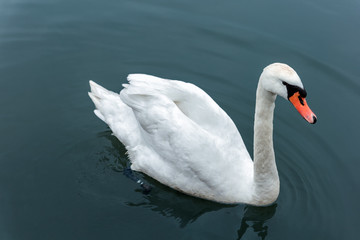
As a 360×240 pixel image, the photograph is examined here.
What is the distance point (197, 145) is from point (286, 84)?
59.1 inches

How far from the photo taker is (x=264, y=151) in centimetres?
656

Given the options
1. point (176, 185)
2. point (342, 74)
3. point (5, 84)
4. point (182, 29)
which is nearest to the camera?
point (176, 185)

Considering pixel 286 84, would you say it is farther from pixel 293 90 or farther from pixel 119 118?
pixel 119 118

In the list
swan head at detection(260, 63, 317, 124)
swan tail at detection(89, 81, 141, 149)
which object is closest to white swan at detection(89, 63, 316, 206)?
swan tail at detection(89, 81, 141, 149)

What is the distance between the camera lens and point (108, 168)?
301 inches

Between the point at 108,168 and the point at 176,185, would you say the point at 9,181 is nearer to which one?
the point at 108,168

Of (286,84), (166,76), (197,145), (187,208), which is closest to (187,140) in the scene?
(197,145)

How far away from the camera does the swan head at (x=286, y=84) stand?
5773 millimetres

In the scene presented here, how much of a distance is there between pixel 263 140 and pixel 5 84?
5.36 meters

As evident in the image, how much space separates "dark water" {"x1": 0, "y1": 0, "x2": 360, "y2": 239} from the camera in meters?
6.88

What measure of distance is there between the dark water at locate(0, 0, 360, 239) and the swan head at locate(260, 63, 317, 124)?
1.95 metres

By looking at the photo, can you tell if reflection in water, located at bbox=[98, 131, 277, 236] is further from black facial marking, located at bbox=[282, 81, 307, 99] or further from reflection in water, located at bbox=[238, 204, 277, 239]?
black facial marking, located at bbox=[282, 81, 307, 99]

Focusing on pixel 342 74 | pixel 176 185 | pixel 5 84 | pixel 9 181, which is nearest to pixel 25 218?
pixel 9 181

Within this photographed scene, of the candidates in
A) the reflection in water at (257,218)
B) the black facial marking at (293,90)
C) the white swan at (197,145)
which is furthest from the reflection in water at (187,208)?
the black facial marking at (293,90)
